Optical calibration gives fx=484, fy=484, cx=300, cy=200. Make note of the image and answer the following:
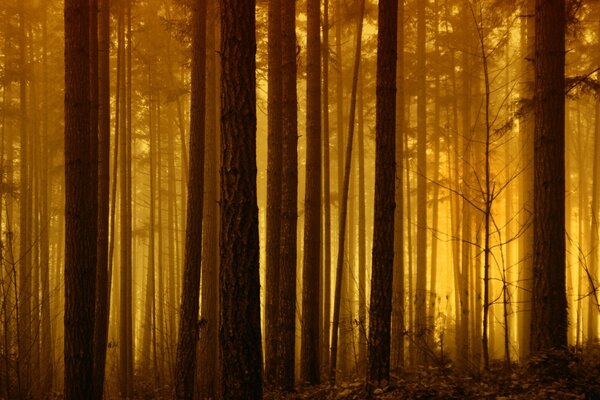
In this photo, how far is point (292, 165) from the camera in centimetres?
961

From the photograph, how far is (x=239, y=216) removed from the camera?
5.37 metres

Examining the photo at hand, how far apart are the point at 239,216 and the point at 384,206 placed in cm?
296

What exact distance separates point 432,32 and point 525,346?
12.3m

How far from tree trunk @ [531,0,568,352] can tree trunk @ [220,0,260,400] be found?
15.6ft

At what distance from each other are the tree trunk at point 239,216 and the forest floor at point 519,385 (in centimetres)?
240

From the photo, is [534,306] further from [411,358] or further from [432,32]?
[432,32]

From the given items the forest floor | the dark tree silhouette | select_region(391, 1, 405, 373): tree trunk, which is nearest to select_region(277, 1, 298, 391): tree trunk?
the forest floor

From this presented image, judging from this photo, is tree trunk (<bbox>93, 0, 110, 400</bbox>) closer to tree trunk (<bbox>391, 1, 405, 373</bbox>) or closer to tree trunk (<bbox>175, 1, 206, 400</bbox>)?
tree trunk (<bbox>175, 1, 206, 400</bbox>)

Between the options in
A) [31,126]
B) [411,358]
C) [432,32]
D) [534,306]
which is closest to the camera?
[534,306]

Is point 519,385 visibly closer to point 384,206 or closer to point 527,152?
point 384,206

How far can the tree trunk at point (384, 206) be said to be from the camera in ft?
24.6

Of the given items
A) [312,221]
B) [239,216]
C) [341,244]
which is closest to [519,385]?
[239,216]

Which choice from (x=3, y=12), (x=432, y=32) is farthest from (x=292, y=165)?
(x=3, y=12)

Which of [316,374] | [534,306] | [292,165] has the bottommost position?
[316,374]
